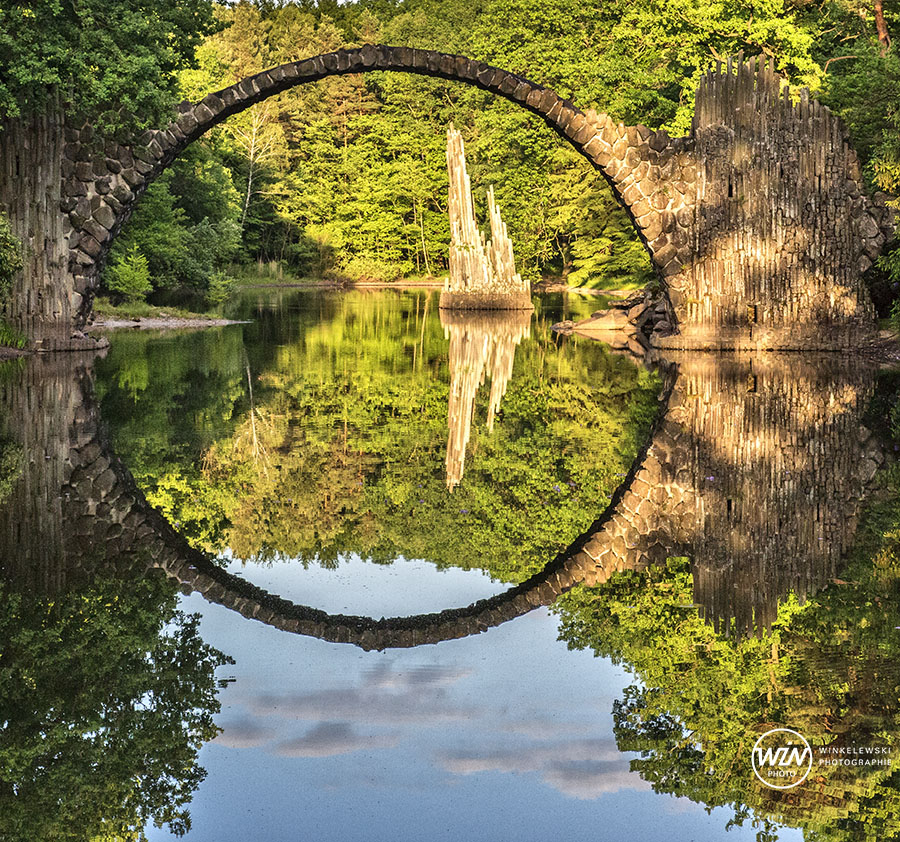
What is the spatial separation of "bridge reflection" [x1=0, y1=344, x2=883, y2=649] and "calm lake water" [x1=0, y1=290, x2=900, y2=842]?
0.11 ft

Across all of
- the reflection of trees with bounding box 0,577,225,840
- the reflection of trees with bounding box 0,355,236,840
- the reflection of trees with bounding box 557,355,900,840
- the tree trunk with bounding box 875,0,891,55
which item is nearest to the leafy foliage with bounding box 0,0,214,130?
the reflection of trees with bounding box 0,355,236,840

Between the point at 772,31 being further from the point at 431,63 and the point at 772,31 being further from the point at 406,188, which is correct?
the point at 406,188

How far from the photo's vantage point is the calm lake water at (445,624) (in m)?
4.29

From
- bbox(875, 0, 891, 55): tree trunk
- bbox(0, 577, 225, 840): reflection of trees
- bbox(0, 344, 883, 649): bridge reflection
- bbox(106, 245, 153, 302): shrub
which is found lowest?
bbox(0, 577, 225, 840): reflection of trees

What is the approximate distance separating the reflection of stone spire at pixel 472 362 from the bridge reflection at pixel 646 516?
10 centimetres

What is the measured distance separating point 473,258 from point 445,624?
29025mm

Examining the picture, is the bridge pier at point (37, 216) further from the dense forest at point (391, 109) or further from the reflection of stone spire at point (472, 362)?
the reflection of stone spire at point (472, 362)

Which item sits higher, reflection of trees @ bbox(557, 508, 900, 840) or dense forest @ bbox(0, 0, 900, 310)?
dense forest @ bbox(0, 0, 900, 310)

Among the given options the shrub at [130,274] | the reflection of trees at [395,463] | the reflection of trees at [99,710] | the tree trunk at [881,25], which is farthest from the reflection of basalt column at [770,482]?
the shrub at [130,274]

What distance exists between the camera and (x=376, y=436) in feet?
41.4

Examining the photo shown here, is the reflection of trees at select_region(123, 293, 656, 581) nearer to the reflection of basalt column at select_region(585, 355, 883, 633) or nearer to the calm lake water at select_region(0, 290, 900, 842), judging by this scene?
→ the calm lake water at select_region(0, 290, 900, 842)

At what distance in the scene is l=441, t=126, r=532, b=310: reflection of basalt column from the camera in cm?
3438

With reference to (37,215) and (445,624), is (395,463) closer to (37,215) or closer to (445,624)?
(445,624)

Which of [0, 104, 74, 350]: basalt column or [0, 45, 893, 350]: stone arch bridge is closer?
[0, 104, 74, 350]: basalt column
